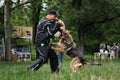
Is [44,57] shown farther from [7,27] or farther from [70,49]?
[7,27]

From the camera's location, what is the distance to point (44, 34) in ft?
40.5

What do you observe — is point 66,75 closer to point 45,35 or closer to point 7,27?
point 45,35

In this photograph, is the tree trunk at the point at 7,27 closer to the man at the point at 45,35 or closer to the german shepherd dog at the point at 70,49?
the man at the point at 45,35

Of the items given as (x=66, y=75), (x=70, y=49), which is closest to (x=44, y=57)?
(x=70, y=49)

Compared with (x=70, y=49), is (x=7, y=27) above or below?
below

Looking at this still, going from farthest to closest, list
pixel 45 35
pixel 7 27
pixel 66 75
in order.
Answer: pixel 7 27, pixel 45 35, pixel 66 75

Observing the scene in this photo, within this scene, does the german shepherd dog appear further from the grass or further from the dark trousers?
the grass

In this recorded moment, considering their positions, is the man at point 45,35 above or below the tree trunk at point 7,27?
above

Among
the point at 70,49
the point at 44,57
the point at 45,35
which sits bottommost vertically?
the point at 44,57

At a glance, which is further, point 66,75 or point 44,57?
point 44,57

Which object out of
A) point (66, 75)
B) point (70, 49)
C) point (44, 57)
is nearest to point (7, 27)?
point (44, 57)

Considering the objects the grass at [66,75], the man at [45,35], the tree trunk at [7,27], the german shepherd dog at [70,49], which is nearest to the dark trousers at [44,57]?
the man at [45,35]

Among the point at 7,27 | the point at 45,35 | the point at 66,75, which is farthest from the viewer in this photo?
the point at 7,27

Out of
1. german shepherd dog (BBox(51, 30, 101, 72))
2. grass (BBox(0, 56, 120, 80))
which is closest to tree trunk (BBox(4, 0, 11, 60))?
german shepherd dog (BBox(51, 30, 101, 72))
